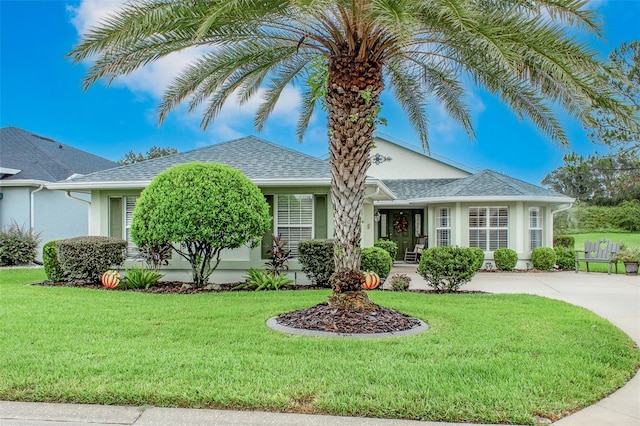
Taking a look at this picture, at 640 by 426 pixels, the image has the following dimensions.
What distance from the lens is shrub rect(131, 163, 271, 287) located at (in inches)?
400

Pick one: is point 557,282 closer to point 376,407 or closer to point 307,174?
point 307,174

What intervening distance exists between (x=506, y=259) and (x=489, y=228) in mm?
1472

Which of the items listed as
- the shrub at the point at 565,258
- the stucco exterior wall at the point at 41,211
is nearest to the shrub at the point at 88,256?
the stucco exterior wall at the point at 41,211

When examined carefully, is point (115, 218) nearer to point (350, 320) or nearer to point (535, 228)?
point (350, 320)

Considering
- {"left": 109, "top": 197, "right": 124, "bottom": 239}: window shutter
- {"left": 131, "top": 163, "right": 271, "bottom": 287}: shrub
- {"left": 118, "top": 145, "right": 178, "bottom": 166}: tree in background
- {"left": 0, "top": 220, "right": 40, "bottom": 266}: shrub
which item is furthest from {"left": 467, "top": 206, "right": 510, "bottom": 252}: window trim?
{"left": 118, "top": 145, "right": 178, "bottom": 166}: tree in background

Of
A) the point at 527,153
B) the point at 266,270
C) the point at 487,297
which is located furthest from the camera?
the point at 527,153


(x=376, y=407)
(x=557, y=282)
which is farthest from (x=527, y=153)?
(x=376, y=407)

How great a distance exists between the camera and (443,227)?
1880cm

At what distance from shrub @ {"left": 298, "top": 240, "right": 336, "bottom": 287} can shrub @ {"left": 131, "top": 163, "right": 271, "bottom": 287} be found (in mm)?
1166

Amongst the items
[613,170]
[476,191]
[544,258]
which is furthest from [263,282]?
[613,170]

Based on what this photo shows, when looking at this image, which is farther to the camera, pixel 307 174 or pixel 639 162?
pixel 639 162

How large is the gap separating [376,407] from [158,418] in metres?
1.82

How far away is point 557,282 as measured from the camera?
13.6 m

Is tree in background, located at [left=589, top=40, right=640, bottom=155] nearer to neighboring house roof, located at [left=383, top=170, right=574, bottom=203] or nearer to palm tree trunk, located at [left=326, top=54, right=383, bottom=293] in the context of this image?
neighboring house roof, located at [left=383, top=170, right=574, bottom=203]
